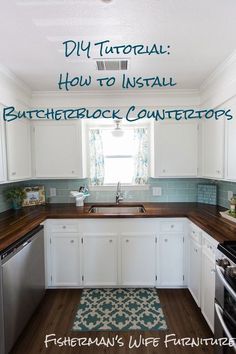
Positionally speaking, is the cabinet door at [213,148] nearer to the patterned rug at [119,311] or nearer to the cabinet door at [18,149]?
the patterned rug at [119,311]

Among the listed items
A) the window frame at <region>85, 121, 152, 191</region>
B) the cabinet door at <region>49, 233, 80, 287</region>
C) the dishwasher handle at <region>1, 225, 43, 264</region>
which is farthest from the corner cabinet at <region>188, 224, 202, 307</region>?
the dishwasher handle at <region>1, 225, 43, 264</region>

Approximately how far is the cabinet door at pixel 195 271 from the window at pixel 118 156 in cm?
121

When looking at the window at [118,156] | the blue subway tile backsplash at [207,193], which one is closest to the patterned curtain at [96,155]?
the window at [118,156]

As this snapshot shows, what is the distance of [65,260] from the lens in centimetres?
247

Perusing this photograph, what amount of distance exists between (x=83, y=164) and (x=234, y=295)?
216 cm

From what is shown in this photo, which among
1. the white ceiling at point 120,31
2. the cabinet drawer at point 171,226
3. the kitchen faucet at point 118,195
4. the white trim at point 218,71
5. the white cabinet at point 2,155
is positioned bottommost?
the cabinet drawer at point 171,226

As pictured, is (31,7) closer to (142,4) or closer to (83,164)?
(142,4)

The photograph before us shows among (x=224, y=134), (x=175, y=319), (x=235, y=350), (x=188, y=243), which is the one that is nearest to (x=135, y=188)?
(x=188, y=243)

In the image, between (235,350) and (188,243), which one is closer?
(235,350)

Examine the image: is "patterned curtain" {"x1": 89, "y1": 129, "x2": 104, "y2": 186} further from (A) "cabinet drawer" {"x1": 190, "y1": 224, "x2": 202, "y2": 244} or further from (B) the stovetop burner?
(B) the stovetop burner

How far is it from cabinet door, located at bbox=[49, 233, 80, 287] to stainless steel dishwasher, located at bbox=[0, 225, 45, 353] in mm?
217

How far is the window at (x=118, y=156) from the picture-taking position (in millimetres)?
3164

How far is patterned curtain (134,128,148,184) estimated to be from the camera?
10.4ft

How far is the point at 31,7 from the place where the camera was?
135 cm
